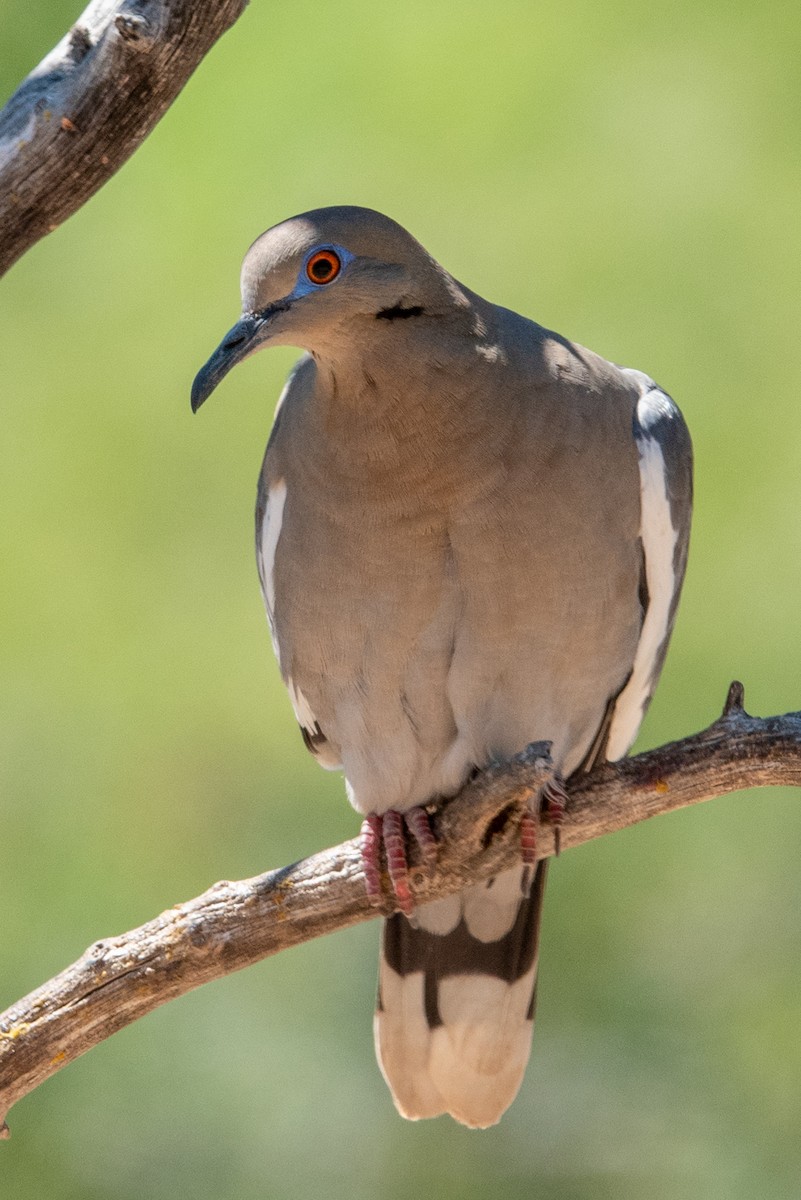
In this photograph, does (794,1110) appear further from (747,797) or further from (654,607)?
(654,607)

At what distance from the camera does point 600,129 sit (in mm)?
5309

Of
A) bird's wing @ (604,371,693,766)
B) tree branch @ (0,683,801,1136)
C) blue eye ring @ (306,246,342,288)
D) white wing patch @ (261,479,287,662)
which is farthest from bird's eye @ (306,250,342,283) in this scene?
tree branch @ (0,683,801,1136)

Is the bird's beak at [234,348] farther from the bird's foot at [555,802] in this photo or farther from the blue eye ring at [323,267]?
the bird's foot at [555,802]

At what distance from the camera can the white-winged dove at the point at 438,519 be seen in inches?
96.2

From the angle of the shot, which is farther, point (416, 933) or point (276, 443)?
point (416, 933)

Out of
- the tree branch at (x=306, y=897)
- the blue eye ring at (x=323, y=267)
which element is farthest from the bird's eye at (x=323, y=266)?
the tree branch at (x=306, y=897)

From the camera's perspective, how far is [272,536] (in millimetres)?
2805

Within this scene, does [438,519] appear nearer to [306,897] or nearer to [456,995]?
[306,897]

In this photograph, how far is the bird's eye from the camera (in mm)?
2369

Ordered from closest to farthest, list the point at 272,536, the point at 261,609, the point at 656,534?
the point at 656,534 < the point at 272,536 < the point at 261,609

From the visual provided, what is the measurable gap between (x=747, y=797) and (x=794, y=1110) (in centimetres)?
91

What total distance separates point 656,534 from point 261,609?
2344 mm

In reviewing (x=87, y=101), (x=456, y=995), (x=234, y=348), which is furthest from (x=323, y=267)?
(x=456, y=995)

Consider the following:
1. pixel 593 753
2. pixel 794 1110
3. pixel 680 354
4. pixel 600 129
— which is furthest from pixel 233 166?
pixel 794 1110
